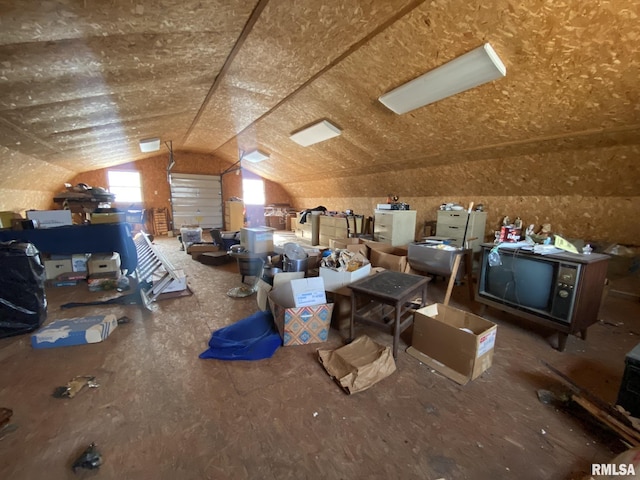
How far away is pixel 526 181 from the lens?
3166 mm

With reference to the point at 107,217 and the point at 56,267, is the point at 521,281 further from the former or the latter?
the point at 56,267

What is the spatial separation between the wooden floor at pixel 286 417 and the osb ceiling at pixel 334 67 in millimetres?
2034

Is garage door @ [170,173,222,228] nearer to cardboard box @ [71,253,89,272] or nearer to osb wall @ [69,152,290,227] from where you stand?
osb wall @ [69,152,290,227]

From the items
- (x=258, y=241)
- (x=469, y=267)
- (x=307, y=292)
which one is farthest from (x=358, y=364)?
(x=258, y=241)

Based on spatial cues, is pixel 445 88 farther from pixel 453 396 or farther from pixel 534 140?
pixel 453 396

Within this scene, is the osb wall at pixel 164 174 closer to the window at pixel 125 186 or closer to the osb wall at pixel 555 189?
the window at pixel 125 186

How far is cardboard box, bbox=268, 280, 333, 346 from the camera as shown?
1.95 metres

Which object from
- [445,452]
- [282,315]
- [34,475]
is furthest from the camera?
[282,315]

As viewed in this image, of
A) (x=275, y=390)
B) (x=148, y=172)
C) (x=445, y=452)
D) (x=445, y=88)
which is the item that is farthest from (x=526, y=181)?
(x=148, y=172)

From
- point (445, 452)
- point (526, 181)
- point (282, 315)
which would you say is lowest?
point (445, 452)

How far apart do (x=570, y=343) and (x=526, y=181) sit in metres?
1.99

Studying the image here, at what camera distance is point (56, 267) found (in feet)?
10.9

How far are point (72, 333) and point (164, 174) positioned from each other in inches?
278

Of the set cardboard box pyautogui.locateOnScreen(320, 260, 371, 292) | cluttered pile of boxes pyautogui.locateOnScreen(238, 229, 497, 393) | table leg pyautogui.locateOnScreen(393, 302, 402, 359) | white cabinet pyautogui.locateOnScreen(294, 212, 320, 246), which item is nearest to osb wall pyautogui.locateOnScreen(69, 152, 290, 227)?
white cabinet pyautogui.locateOnScreen(294, 212, 320, 246)
